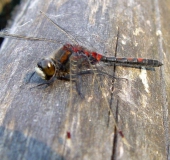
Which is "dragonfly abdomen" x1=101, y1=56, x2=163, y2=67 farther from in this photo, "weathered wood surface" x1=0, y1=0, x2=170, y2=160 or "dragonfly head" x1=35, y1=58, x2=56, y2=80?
"dragonfly head" x1=35, y1=58, x2=56, y2=80

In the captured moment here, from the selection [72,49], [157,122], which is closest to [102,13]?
[72,49]

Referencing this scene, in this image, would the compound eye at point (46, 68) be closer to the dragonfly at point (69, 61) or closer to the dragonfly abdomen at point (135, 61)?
the dragonfly at point (69, 61)

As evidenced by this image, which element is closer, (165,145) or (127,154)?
(127,154)

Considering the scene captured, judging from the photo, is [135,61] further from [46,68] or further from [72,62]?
[46,68]

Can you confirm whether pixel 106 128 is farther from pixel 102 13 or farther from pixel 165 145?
pixel 102 13

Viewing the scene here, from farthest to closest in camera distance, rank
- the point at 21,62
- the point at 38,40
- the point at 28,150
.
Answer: the point at 38,40, the point at 21,62, the point at 28,150

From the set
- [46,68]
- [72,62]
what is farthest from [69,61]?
[46,68]

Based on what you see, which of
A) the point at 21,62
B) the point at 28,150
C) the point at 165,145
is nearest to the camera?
the point at 28,150
